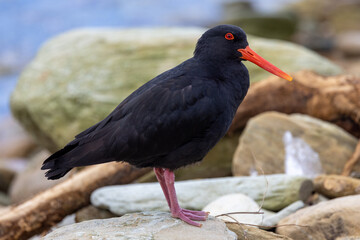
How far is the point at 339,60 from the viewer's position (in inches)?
667

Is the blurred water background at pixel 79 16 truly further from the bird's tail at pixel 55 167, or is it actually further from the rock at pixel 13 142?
the bird's tail at pixel 55 167

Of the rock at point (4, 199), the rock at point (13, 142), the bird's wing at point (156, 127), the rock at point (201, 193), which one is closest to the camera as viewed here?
the bird's wing at point (156, 127)

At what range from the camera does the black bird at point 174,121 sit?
394cm

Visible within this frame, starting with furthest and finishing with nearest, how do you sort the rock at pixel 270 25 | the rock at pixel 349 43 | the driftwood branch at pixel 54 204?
the rock at pixel 270 25 → the rock at pixel 349 43 → the driftwood branch at pixel 54 204

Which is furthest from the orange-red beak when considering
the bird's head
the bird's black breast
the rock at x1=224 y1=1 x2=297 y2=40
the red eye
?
the rock at x1=224 y1=1 x2=297 y2=40

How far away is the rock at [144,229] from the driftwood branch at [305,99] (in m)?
3.06

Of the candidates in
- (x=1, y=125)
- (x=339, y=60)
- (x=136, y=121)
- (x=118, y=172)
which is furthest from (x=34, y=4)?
(x=136, y=121)

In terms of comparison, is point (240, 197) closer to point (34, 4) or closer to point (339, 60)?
point (339, 60)

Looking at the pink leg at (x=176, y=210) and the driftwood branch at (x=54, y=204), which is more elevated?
the pink leg at (x=176, y=210)

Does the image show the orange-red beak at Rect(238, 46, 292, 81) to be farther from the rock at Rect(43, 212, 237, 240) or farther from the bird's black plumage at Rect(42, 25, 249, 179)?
the rock at Rect(43, 212, 237, 240)

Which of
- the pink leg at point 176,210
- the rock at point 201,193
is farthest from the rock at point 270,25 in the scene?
the pink leg at point 176,210

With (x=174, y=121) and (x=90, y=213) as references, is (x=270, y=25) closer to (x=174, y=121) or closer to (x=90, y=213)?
(x=90, y=213)

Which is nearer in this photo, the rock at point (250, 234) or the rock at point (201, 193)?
the rock at point (250, 234)

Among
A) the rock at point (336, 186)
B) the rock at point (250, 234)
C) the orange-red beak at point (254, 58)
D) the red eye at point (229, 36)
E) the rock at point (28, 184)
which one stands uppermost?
the red eye at point (229, 36)
